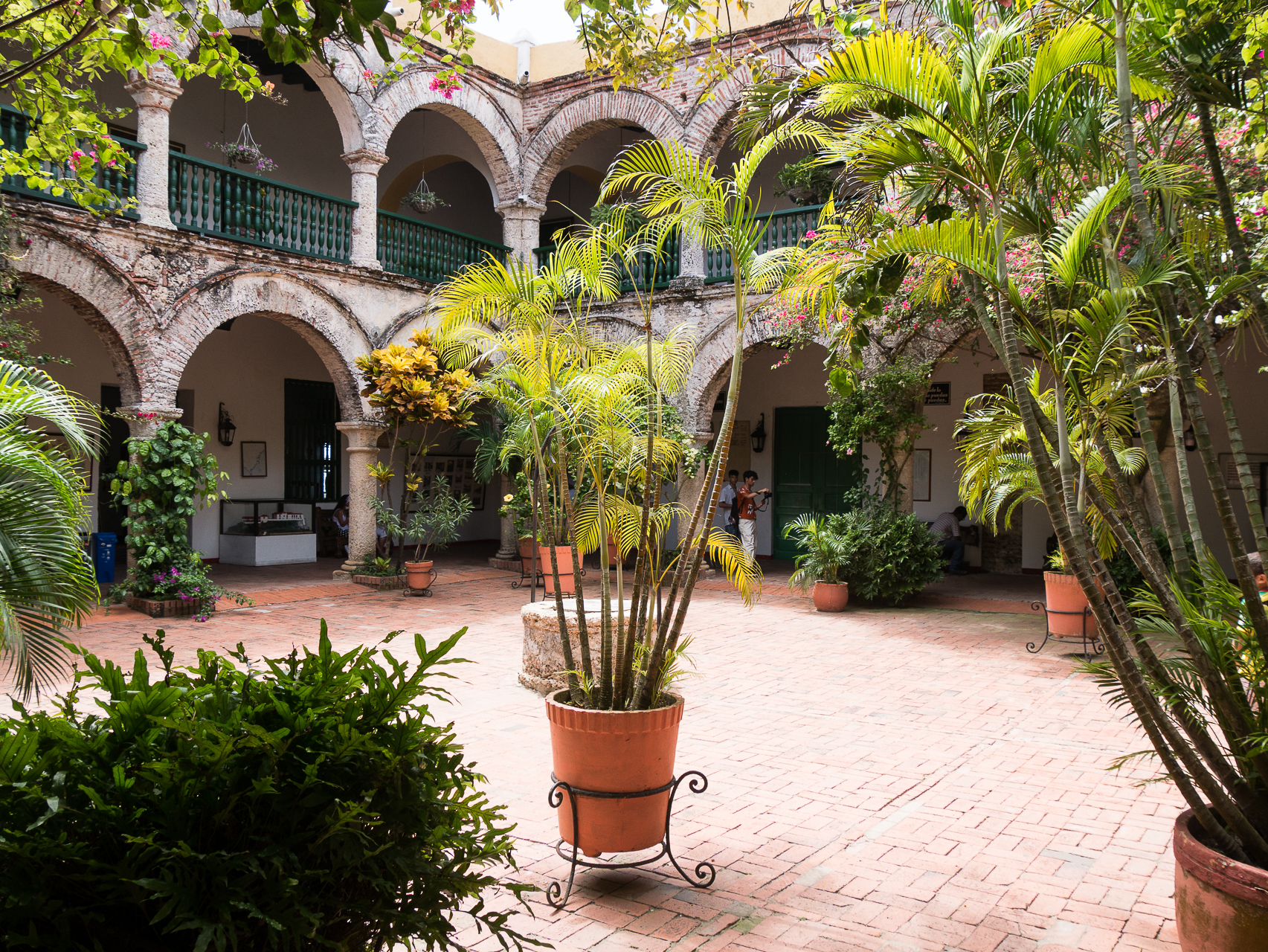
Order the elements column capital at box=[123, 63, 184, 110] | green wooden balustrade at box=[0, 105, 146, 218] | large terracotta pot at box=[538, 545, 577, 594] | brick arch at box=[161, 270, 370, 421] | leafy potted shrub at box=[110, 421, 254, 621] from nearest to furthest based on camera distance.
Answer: green wooden balustrade at box=[0, 105, 146, 218]
leafy potted shrub at box=[110, 421, 254, 621]
column capital at box=[123, 63, 184, 110]
brick arch at box=[161, 270, 370, 421]
large terracotta pot at box=[538, 545, 577, 594]

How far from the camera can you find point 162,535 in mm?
9703

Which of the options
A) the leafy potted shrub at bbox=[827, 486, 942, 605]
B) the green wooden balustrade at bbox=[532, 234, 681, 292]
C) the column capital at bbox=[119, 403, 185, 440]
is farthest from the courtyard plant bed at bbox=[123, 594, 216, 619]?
the leafy potted shrub at bbox=[827, 486, 942, 605]

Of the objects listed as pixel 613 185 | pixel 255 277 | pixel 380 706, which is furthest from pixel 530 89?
pixel 380 706

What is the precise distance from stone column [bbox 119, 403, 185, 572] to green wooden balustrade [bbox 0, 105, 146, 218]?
2030 millimetres

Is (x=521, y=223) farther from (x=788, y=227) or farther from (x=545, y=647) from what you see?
(x=545, y=647)

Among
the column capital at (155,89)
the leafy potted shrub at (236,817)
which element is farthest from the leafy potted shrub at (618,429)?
the column capital at (155,89)

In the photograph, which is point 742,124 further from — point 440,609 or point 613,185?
point 440,609

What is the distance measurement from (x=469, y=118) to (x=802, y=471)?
7.80 metres

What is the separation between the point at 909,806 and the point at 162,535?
817 centimetres

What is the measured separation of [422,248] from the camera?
13.5 m

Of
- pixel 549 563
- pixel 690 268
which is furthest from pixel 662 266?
pixel 549 563

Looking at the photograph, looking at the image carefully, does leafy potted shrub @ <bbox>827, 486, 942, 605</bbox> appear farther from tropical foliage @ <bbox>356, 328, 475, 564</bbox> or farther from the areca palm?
the areca palm

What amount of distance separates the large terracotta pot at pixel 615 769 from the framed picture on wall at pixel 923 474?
39.2ft

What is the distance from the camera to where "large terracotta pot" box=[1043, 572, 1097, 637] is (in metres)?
8.05
